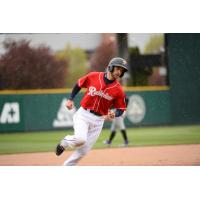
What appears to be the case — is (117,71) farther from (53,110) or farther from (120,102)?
(53,110)

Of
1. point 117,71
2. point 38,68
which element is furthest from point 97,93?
point 38,68

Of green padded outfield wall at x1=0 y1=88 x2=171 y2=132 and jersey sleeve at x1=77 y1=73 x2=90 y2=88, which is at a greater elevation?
jersey sleeve at x1=77 y1=73 x2=90 y2=88

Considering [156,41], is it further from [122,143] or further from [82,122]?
[82,122]

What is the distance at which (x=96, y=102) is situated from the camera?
→ 6398mm

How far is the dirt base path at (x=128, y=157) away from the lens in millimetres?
8055

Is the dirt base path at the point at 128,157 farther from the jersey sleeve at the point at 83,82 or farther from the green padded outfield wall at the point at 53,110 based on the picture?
the green padded outfield wall at the point at 53,110

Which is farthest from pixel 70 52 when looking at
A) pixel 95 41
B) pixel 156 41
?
pixel 156 41

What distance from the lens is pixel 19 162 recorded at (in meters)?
8.27

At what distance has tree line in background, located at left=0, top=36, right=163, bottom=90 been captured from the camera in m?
11.7

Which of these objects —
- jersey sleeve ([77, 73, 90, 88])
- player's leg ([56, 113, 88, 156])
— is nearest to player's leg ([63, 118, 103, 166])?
player's leg ([56, 113, 88, 156])

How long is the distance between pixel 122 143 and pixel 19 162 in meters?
2.45

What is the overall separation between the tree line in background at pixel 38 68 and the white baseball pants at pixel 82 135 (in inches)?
191

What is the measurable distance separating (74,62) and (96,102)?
38.4 feet

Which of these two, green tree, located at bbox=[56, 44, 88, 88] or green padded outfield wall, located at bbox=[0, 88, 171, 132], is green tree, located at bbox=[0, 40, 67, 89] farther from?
green tree, located at bbox=[56, 44, 88, 88]
